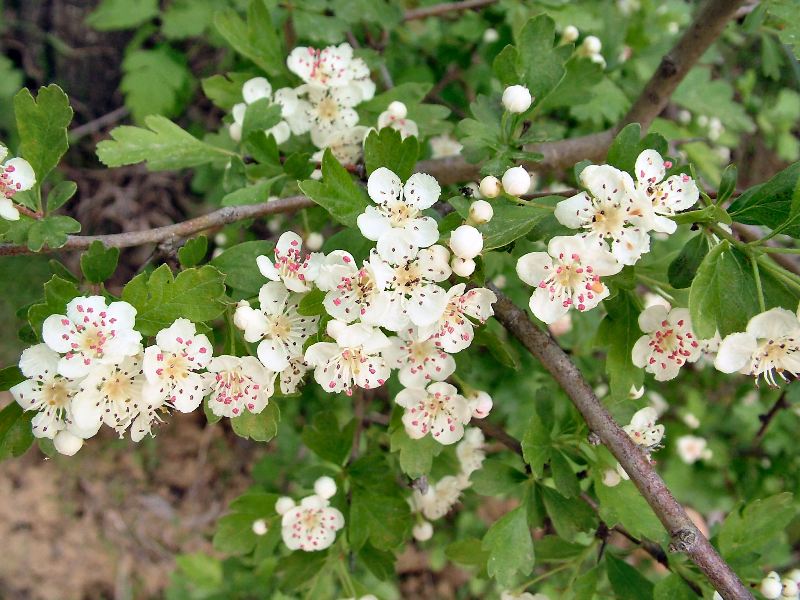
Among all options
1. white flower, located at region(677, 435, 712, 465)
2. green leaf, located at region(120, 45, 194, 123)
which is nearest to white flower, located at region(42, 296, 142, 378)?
green leaf, located at region(120, 45, 194, 123)

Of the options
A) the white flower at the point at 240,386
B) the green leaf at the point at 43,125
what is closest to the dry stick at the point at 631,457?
the white flower at the point at 240,386

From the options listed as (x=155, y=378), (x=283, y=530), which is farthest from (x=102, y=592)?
(x=155, y=378)

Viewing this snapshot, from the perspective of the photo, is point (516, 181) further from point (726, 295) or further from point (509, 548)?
point (509, 548)

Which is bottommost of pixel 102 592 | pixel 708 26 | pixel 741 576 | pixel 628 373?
pixel 102 592

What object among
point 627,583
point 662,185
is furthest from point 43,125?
point 627,583

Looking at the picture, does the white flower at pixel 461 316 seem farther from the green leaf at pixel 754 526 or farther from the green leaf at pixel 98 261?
the green leaf at pixel 754 526

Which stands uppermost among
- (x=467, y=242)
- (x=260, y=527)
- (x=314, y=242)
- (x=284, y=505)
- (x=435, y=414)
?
(x=467, y=242)

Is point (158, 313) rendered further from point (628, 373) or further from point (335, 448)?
point (628, 373)
